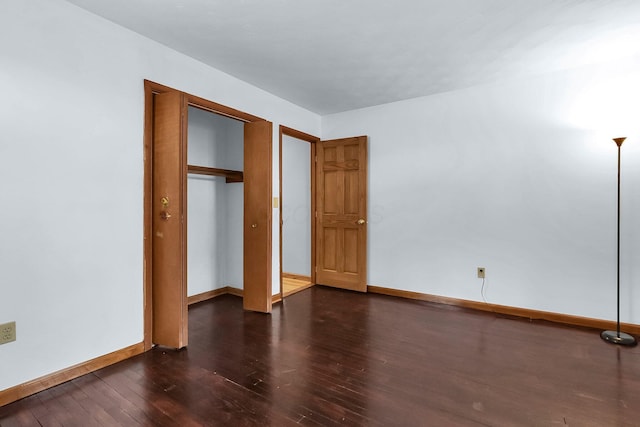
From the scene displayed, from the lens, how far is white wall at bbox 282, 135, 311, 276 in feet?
16.9

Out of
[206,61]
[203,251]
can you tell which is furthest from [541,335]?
[206,61]

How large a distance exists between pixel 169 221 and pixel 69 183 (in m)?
0.69

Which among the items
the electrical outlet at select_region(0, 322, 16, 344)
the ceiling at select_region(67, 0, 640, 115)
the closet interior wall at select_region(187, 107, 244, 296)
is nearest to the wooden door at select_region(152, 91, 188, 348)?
the ceiling at select_region(67, 0, 640, 115)

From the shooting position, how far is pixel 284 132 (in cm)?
409

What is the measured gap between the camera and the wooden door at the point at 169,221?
8.38 ft

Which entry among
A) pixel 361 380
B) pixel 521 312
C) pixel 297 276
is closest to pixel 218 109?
pixel 361 380

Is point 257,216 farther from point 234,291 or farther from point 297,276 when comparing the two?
point 297,276

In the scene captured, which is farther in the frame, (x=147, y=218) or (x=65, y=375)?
(x=147, y=218)

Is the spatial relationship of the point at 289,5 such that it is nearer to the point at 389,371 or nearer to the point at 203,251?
the point at 389,371

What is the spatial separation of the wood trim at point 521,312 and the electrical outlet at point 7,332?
355cm

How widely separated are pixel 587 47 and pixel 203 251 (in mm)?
4328

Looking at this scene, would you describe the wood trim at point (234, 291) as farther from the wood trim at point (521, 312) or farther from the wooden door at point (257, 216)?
the wood trim at point (521, 312)

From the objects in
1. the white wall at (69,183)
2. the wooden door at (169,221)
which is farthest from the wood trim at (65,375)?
the wooden door at (169,221)

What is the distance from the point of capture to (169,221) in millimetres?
2584
